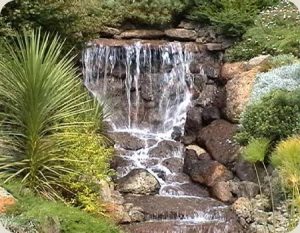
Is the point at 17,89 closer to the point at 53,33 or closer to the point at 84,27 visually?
the point at 53,33

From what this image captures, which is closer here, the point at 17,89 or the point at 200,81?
the point at 17,89

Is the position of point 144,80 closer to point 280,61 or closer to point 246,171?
point 280,61

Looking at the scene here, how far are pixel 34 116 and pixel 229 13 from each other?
6.37 metres

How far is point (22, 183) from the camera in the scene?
682 centimetres

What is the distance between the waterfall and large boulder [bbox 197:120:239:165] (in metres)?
0.81

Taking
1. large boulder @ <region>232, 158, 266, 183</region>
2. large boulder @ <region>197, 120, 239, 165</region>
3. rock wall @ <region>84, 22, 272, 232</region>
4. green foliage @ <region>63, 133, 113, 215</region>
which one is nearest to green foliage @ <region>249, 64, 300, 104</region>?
rock wall @ <region>84, 22, 272, 232</region>

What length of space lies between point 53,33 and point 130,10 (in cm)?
289

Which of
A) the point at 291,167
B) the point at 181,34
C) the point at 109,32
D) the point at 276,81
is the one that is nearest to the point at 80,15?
the point at 109,32

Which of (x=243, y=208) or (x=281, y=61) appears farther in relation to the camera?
(x=281, y=61)

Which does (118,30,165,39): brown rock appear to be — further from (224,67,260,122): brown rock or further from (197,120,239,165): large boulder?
(197,120,239,165): large boulder

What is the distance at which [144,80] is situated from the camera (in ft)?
37.6

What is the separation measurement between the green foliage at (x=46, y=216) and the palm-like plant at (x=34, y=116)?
29 centimetres

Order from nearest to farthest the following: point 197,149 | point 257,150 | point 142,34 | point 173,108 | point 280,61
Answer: point 257,150 < point 197,149 < point 280,61 < point 173,108 < point 142,34


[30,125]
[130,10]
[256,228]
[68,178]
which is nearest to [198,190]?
[256,228]
